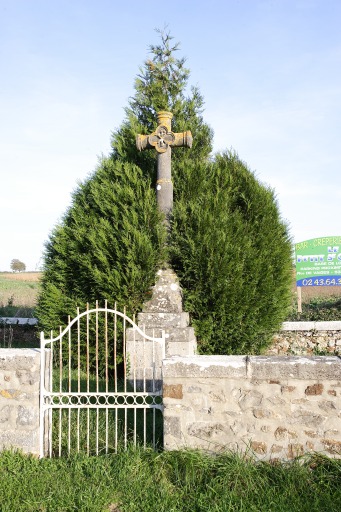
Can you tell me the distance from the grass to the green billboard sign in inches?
346

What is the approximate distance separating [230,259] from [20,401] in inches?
173

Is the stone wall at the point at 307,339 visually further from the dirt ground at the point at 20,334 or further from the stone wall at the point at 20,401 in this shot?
the stone wall at the point at 20,401

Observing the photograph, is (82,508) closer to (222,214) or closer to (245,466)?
(245,466)

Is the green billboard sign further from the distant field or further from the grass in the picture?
the grass

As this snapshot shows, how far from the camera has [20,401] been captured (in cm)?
486

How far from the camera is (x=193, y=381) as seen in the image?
4.57 meters

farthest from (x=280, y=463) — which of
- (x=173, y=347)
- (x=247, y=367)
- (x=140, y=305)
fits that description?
(x=140, y=305)

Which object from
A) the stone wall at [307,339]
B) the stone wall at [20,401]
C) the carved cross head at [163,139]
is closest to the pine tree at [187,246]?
the carved cross head at [163,139]

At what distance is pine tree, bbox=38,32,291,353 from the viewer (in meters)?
8.03

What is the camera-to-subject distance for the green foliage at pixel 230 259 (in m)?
8.12

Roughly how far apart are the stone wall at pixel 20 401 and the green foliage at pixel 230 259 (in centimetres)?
378

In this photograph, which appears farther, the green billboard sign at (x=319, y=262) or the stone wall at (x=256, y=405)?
the green billboard sign at (x=319, y=262)

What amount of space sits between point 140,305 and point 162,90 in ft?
15.8

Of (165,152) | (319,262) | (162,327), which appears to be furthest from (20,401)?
(319,262)
